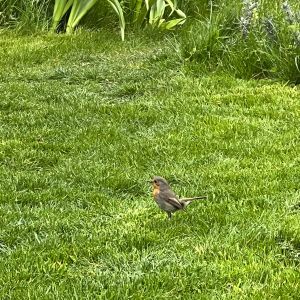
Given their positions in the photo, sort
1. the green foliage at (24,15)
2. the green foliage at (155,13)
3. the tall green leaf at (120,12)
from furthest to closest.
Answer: the green foliage at (155,13) < the green foliage at (24,15) < the tall green leaf at (120,12)

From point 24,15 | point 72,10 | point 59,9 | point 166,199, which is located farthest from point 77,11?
point 166,199

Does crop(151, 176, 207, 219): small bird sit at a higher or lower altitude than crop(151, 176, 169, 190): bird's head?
lower

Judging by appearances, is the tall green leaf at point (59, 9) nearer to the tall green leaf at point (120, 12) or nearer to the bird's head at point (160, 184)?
the tall green leaf at point (120, 12)

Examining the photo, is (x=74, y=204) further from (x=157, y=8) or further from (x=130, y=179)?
(x=157, y=8)

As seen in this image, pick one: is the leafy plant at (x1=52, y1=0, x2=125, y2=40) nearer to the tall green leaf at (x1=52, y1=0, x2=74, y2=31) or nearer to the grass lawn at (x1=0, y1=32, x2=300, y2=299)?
the tall green leaf at (x1=52, y1=0, x2=74, y2=31)

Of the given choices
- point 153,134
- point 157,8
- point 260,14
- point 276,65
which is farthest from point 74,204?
point 157,8

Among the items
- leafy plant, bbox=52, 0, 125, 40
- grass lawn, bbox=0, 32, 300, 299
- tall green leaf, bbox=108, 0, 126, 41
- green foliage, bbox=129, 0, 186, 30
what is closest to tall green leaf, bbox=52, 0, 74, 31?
leafy plant, bbox=52, 0, 125, 40

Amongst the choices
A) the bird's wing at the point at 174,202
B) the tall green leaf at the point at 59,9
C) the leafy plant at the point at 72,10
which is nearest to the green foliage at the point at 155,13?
the leafy plant at the point at 72,10

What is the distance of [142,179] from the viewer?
472 centimetres

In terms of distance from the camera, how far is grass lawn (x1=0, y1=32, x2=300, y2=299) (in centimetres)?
334

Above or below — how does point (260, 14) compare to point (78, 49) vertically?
above

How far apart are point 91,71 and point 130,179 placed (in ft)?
10.1

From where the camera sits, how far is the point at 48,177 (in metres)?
4.76

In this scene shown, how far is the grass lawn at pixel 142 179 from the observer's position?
10.9ft
